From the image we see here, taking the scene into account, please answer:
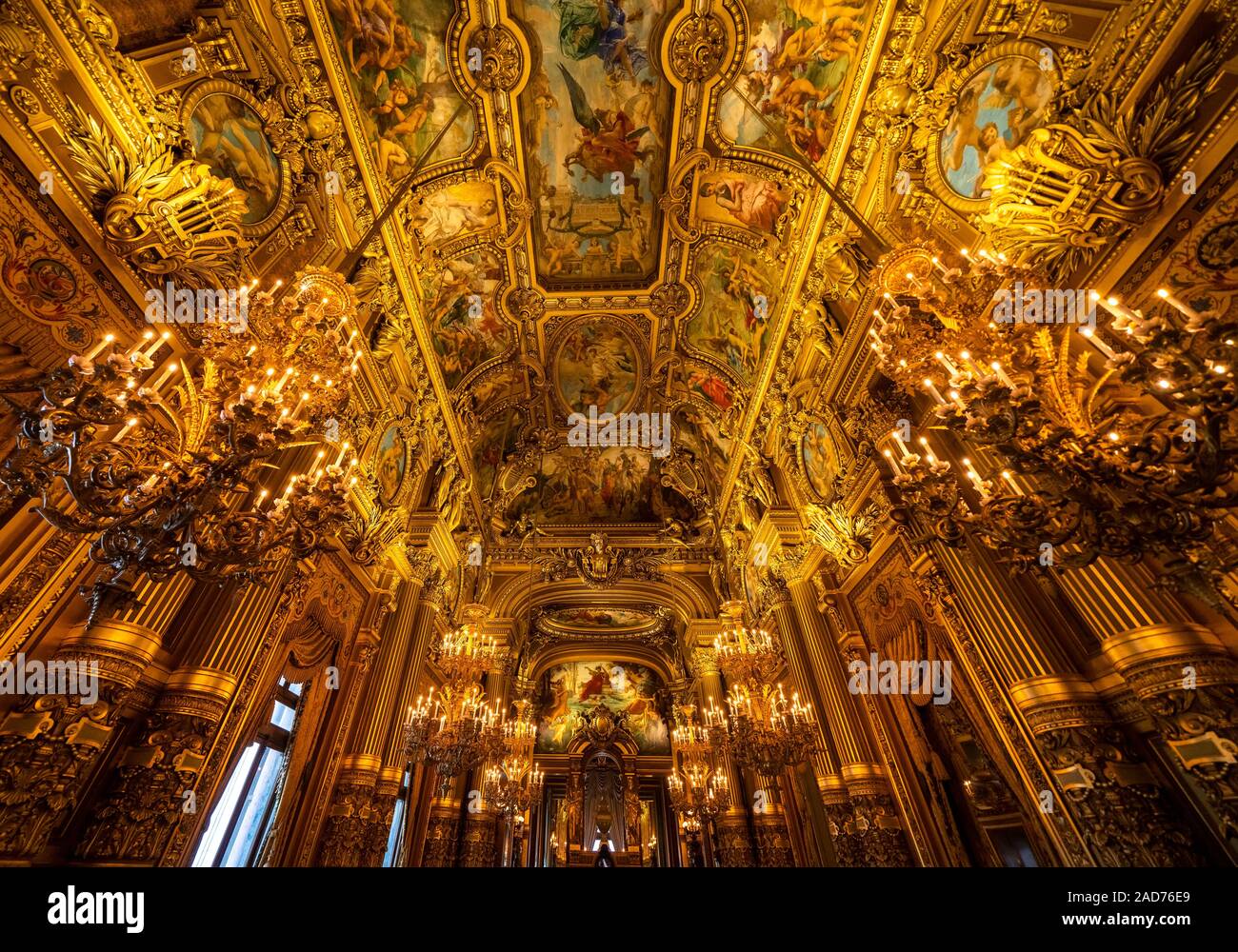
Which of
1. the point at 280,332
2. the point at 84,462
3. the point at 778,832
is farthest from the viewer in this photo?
the point at 778,832

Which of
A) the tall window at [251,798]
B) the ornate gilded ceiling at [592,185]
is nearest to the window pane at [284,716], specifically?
the tall window at [251,798]

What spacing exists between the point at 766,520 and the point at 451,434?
7.76 metres

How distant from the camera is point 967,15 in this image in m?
5.35

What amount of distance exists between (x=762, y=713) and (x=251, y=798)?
785 centimetres

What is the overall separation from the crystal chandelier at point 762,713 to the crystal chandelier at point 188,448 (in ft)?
25.5

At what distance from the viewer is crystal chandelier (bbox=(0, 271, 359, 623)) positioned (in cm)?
269

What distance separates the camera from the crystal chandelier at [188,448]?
269 cm

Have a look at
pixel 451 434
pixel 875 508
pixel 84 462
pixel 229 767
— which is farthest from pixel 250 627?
pixel 875 508

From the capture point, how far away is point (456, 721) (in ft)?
28.1

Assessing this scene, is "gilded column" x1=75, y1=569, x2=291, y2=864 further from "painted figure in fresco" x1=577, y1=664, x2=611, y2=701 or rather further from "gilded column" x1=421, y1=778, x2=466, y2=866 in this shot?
Result: "painted figure in fresco" x1=577, y1=664, x2=611, y2=701

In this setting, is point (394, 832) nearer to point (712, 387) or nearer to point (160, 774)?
point (160, 774)

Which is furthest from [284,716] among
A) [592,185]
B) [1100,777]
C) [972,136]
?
[972,136]

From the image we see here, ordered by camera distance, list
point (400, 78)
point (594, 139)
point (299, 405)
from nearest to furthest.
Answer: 1. point (299, 405)
2. point (400, 78)
3. point (594, 139)

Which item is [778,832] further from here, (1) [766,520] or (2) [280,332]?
(2) [280,332]
